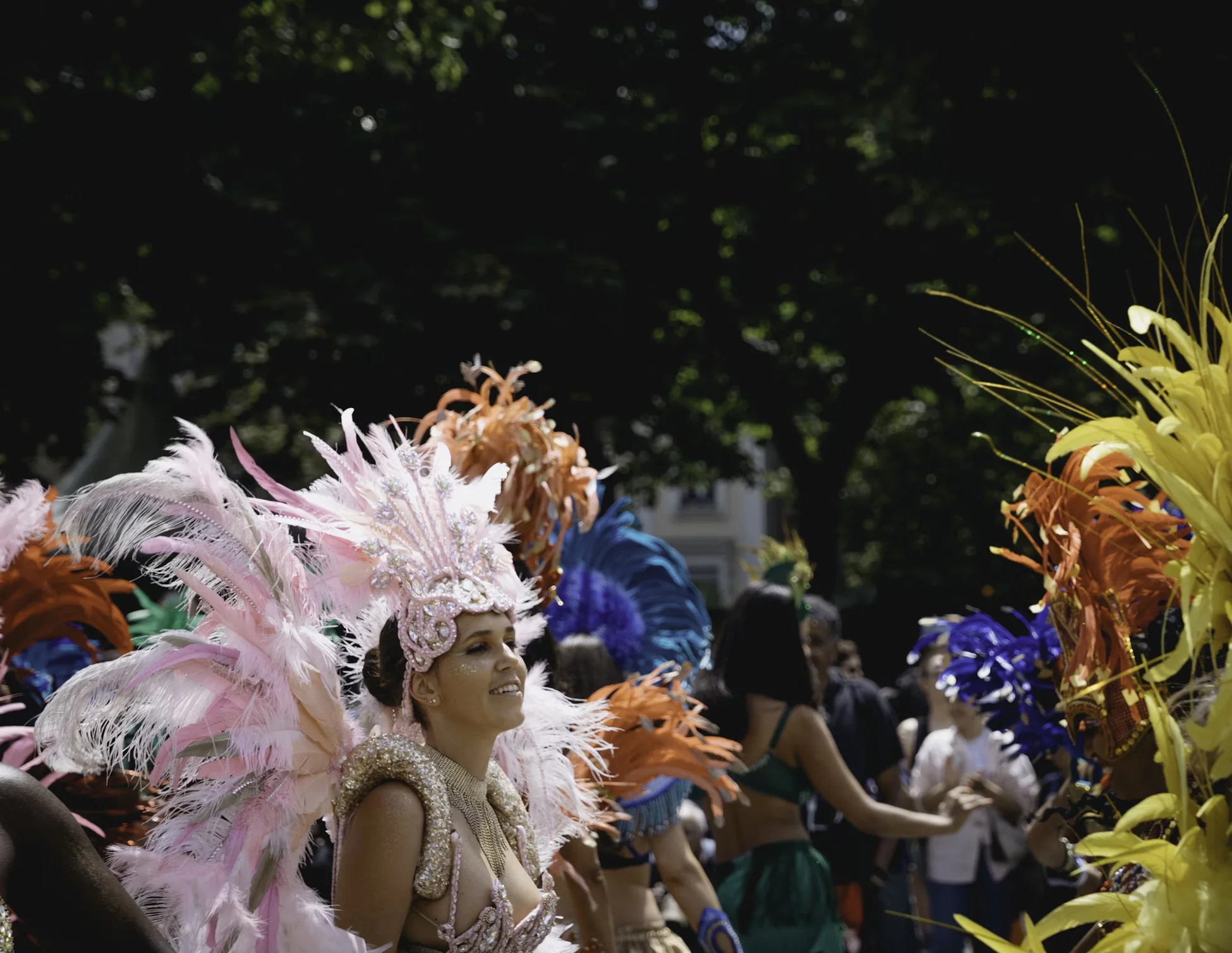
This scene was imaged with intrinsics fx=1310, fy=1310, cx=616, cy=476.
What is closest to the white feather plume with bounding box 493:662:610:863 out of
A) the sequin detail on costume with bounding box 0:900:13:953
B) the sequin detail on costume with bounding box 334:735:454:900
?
the sequin detail on costume with bounding box 334:735:454:900

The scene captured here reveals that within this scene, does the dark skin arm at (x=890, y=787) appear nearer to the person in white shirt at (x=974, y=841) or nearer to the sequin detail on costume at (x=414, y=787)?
the person in white shirt at (x=974, y=841)

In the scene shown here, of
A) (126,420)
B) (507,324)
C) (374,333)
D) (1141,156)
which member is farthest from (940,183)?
(126,420)

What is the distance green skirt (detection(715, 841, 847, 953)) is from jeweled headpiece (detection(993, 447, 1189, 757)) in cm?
208

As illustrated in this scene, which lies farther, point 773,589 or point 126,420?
point 126,420

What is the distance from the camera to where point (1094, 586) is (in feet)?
8.54

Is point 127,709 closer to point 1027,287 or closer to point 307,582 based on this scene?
point 307,582

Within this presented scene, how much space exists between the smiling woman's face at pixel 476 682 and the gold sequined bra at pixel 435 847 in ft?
0.34

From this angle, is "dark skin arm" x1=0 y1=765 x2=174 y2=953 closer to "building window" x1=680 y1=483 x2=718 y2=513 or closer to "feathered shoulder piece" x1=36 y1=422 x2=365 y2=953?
"feathered shoulder piece" x1=36 y1=422 x2=365 y2=953

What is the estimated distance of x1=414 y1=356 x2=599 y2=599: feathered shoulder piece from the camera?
145 inches

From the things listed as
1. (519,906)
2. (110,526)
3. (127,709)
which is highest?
(110,526)

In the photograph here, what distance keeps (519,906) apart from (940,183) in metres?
8.29

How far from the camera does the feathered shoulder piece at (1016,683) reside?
13.0 feet

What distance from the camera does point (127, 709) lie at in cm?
248

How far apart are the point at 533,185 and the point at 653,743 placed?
26.6 ft
